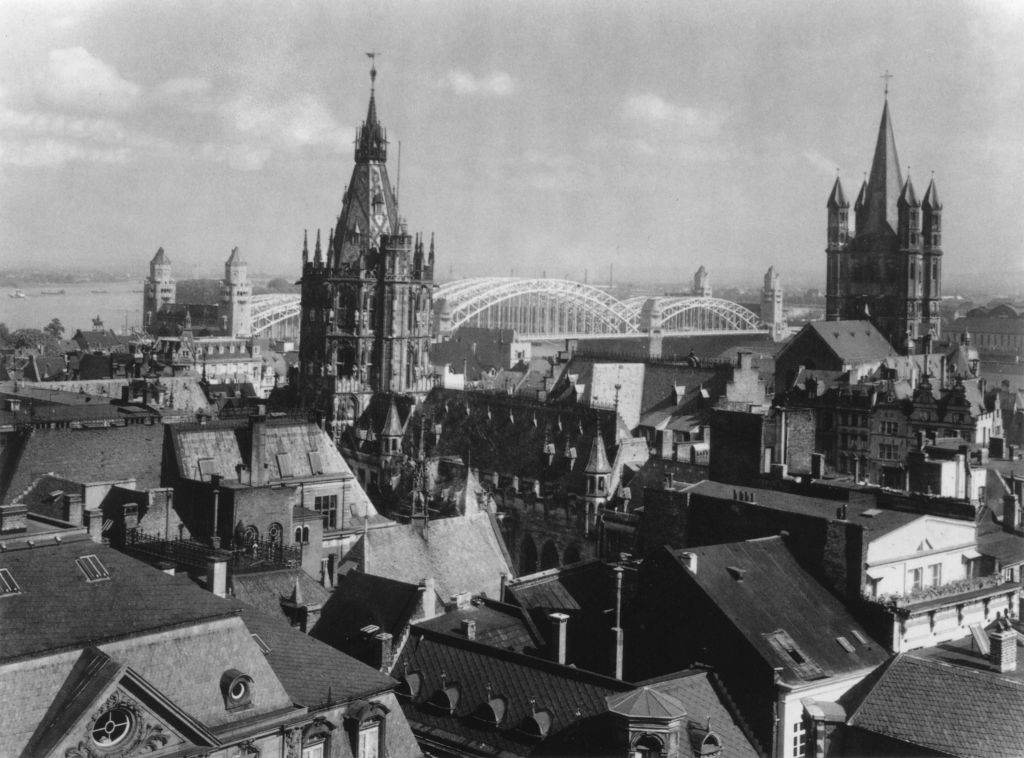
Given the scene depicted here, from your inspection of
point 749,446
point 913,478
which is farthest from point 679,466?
point 913,478

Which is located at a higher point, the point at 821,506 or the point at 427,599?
the point at 821,506

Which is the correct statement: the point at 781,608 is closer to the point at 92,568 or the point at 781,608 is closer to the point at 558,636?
the point at 558,636

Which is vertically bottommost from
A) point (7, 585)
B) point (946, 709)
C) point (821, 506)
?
point (946, 709)

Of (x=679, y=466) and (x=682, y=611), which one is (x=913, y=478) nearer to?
(x=679, y=466)

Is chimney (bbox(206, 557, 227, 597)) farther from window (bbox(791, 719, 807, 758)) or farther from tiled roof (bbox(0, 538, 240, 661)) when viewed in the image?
window (bbox(791, 719, 807, 758))

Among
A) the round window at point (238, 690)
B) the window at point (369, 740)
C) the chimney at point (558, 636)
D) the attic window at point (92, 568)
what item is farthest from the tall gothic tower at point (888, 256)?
the attic window at point (92, 568)

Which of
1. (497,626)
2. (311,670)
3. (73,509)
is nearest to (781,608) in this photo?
(497,626)
